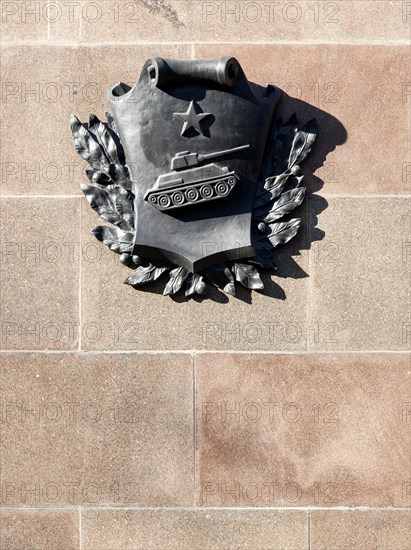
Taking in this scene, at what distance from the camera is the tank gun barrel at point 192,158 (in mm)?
5613

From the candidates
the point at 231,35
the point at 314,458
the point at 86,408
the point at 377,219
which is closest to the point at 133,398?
the point at 86,408

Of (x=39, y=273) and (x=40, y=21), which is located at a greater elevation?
(x=40, y=21)

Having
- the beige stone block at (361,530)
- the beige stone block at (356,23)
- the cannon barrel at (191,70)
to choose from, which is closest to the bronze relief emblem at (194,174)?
the cannon barrel at (191,70)

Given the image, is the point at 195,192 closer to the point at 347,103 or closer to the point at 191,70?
the point at 191,70

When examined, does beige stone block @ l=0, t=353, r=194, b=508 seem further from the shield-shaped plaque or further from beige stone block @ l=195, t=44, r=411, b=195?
beige stone block @ l=195, t=44, r=411, b=195

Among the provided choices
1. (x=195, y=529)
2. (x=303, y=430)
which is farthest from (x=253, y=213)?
(x=195, y=529)

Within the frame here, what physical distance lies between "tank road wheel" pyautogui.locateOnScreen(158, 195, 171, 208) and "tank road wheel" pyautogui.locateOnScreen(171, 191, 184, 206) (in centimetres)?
4

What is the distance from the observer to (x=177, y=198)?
5.62m

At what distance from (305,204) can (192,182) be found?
0.95m

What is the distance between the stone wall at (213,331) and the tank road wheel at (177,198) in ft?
2.31

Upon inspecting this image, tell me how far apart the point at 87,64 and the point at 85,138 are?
62 centimetres

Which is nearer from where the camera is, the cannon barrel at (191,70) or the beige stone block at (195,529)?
the cannon barrel at (191,70)

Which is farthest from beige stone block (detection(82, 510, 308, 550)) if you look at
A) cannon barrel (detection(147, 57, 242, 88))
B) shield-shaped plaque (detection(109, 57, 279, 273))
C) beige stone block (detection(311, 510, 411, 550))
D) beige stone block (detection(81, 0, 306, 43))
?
beige stone block (detection(81, 0, 306, 43))

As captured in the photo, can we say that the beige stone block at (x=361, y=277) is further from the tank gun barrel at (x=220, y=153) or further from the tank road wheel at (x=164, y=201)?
the tank road wheel at (x=164, y=201)
